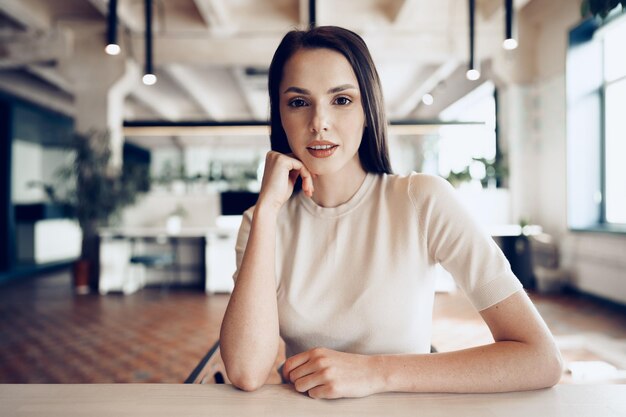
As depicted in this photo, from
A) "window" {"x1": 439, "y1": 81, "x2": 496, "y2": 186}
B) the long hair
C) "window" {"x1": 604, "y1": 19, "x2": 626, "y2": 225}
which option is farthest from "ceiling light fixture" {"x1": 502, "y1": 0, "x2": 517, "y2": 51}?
the long hair

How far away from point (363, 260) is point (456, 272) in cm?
21

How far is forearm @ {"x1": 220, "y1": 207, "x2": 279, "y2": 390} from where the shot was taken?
868 millimetres

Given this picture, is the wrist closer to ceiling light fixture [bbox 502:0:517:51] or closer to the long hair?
the long hair

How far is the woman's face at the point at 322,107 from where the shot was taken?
0.99 metres

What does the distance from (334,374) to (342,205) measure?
47 centimetres

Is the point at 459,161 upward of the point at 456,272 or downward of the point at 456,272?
upward

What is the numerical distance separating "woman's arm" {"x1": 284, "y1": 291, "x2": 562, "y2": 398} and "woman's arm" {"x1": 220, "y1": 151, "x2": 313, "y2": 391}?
0.34 feet

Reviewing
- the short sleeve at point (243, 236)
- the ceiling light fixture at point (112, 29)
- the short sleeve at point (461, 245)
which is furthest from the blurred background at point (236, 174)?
the short sleeve at point (461, 245)

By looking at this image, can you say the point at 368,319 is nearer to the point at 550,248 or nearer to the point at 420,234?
the point at 420,234

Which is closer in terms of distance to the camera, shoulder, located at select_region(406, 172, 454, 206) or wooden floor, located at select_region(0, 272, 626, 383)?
shoulder, located at select_region(406, 172, 454, 206)

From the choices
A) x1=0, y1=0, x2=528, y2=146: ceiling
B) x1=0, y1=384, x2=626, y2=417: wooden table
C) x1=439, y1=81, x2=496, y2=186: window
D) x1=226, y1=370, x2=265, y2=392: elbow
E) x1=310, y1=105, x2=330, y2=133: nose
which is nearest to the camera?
x1=0, y1=384, x2=626, y2=417: wooden table

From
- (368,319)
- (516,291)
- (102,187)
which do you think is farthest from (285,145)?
(102,187)

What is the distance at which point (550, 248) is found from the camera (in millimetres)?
5465

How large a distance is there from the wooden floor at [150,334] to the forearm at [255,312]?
6.33ft
